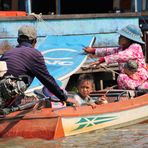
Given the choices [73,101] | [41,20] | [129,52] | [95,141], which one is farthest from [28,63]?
[41,20]

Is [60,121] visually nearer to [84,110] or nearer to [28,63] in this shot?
[84,110]

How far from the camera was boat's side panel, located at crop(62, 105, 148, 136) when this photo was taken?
7121 mm

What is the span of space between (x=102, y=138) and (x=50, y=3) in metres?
8.28

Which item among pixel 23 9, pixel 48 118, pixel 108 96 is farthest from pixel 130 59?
pixel 23 9

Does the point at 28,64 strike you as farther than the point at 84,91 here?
No

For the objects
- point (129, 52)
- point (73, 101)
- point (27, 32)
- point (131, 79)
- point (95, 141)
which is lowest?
point (95, 141)

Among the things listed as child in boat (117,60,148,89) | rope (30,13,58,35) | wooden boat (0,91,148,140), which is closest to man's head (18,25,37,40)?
wooden boat (0,91,148,140)

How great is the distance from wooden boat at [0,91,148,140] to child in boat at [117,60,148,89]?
874mm

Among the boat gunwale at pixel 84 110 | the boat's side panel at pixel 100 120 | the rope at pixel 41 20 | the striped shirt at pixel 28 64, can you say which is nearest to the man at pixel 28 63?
the striped shirt at pixel 28 64

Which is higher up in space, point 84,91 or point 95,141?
point 84,91

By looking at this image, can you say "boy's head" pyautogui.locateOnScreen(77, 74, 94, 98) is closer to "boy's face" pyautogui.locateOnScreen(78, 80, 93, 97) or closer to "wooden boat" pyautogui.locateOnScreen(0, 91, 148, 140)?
"boy's face" pyautogui.locateOnScreen(78, 80, 93, 97)

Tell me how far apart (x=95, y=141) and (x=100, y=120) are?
21.9 inches

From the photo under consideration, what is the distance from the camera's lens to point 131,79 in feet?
28.9

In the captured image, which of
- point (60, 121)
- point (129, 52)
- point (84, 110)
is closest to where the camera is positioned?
point (60, 121)
